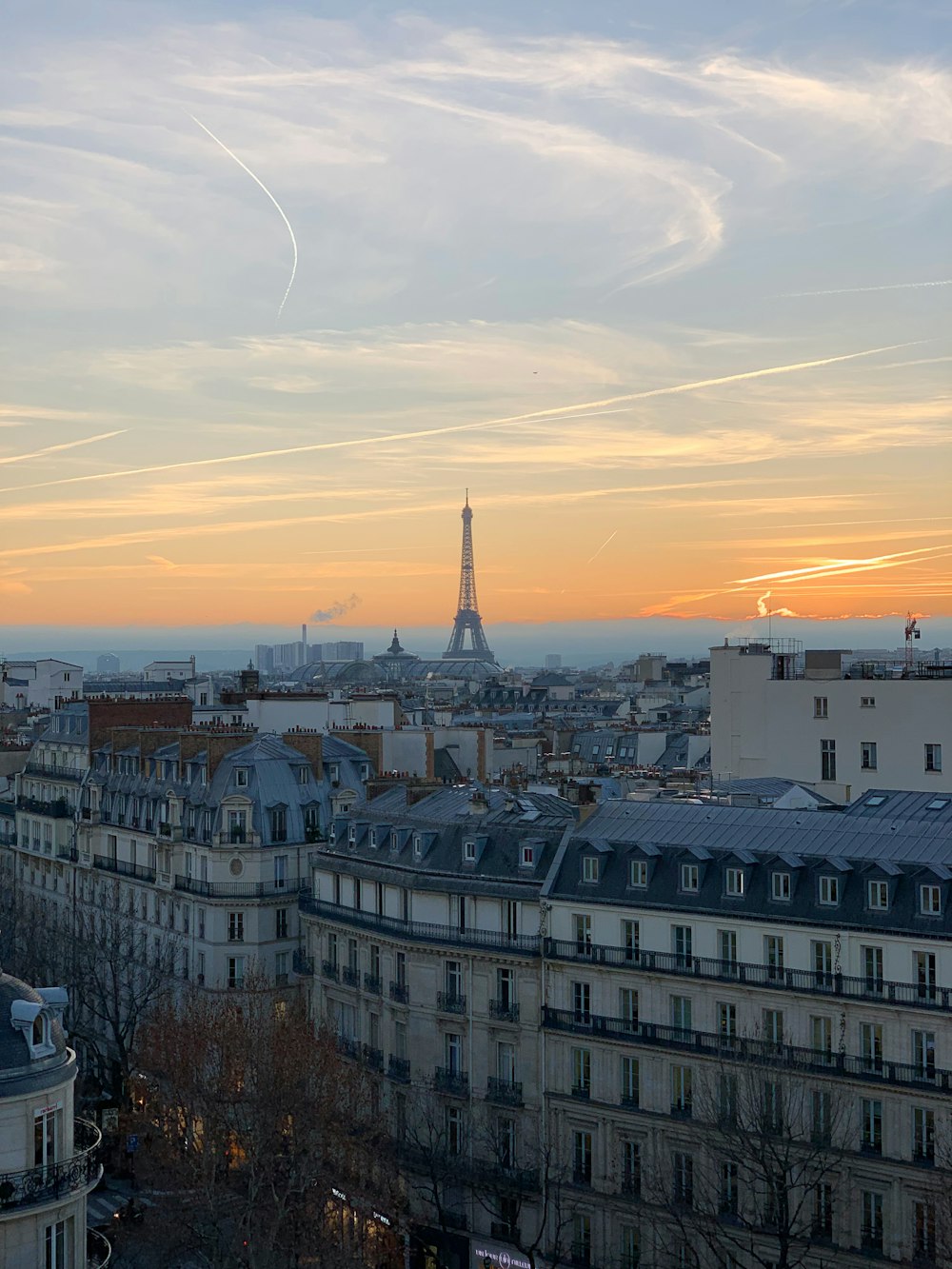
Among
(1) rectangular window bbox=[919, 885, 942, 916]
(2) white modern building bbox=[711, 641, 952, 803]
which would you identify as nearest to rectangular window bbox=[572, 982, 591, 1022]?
(1) rectangular window bbox=[919, 885, 942, 916]

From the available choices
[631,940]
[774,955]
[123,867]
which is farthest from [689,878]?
[123,867]

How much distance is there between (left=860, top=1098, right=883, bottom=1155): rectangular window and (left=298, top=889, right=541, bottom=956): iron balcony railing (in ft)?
32.9

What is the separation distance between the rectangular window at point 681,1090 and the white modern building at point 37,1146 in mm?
16204

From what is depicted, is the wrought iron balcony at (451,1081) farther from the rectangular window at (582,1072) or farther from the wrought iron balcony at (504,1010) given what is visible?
the rectangular window at (582,1072)

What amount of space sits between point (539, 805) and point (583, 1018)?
7.82 m

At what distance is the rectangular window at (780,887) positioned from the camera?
3800 centimetres

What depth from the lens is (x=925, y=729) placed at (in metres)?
55.4

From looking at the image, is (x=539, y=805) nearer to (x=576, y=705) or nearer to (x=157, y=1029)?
(x=157, y=1029)

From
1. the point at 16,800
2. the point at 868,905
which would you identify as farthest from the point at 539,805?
the point at 16,800

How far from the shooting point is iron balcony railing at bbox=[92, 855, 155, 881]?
2384 inches

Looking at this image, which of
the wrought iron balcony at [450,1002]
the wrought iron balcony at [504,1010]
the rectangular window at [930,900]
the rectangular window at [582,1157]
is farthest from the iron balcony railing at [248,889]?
the rectangular window at [930,900]

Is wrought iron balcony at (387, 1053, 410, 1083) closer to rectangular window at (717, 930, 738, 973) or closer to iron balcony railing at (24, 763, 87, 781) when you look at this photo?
rectangular window at (717, 930, 738, 973)

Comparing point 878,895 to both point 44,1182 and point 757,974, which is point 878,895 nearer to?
point 757,974

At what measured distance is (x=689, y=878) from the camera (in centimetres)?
3988
